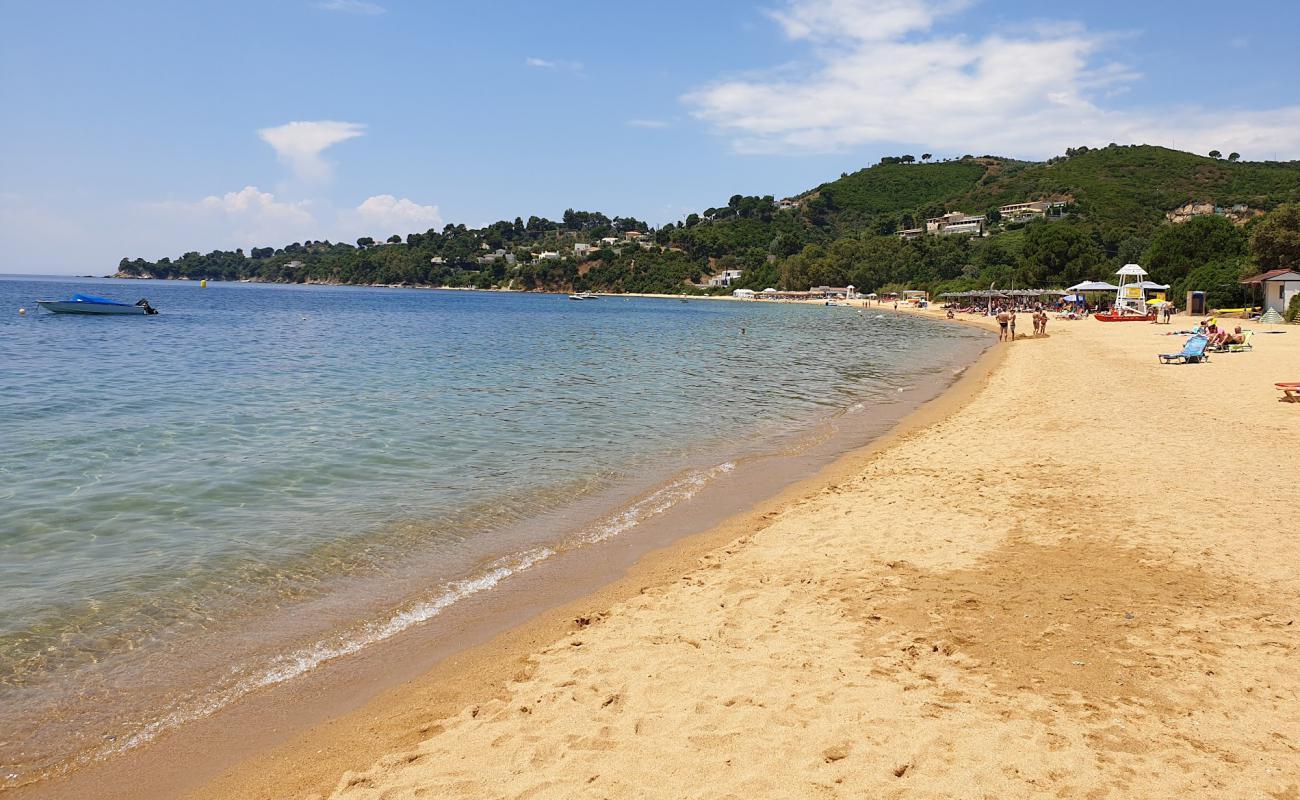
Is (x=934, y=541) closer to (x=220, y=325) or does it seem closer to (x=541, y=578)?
(x=541, y=578)

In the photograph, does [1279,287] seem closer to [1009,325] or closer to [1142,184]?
[1009,325]

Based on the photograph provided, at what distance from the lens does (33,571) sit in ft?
25.0

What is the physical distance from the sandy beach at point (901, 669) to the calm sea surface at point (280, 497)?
1.44 meters

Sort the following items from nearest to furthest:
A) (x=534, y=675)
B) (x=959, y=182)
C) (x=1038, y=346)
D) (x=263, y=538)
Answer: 1. (x=534, y=675)
2. (x=263, y=538)
3. (x=1038, y=346)
4. (x=959, y=182)

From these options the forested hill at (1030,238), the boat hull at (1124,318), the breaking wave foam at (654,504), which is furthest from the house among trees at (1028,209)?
the breaking wave foam at (654,504)

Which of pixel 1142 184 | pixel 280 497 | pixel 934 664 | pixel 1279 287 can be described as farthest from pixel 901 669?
pixel 1142 184

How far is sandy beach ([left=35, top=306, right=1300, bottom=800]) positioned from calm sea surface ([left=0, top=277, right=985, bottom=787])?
1443 mm

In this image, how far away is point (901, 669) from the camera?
197 inches

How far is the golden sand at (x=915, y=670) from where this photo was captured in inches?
154

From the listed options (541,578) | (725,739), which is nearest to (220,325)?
(541,578)

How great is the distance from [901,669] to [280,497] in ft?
27.8

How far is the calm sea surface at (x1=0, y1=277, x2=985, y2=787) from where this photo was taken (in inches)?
232

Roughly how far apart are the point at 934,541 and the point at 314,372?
22526mm

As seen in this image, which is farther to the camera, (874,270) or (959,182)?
(959,182)
